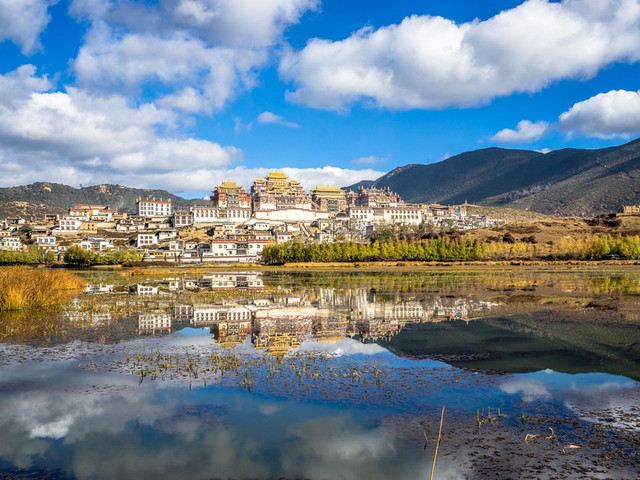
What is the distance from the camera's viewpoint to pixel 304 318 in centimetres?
2688

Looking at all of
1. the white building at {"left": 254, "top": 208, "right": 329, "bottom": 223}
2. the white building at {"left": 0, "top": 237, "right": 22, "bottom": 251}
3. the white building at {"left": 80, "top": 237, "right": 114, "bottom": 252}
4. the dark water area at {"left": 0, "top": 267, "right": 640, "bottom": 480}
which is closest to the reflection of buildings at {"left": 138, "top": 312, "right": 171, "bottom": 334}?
the dark water area at {"left": 0, "top": 267, "right": 640, "bottom": 480}

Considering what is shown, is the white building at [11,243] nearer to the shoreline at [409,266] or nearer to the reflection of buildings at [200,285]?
the shoreline at [409,266]

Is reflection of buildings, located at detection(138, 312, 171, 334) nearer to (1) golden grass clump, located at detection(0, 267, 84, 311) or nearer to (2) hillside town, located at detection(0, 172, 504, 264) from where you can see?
(1) golden grass clump, located at detection(0, 267, 84, 311)

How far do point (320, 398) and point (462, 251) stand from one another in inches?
3540

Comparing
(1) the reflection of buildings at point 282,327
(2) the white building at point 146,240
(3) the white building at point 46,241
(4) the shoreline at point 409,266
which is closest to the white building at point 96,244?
(2) the white building at point 146,240

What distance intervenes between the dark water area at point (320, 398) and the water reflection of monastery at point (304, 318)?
232 millimetres

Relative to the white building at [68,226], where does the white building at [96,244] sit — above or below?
below

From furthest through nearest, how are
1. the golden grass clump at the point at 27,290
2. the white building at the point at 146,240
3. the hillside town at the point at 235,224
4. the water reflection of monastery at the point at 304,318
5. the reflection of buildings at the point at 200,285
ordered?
1. the white building at the point at 146,240
2. the hillside town at the point at 235,224
3. the reflection of buildings at the point at 200,285
4. the golden grass clump at the point at 27,290
5. the water reflection of monastery at the point at 304,318

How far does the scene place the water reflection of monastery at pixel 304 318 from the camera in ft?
71.5

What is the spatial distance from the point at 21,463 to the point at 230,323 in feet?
52.0

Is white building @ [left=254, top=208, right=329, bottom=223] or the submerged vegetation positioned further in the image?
white building @ [left=254, top=208, right=329, bottom=223]

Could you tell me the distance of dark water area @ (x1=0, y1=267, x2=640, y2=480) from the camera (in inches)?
380

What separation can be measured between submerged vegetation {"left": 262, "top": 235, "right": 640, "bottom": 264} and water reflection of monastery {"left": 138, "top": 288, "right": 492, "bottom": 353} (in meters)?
64.2

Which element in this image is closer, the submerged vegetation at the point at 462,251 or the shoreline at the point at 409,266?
the shoreline at the point at 409,266
